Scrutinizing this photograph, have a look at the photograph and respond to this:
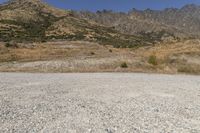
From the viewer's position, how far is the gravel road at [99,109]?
1098 centimetres

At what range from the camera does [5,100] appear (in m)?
16.1

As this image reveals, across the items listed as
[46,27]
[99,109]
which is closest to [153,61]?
[99,109]

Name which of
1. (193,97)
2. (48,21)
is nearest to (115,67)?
(193,97)

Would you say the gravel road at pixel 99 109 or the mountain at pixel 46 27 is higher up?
the gravel road at pixel 99 109

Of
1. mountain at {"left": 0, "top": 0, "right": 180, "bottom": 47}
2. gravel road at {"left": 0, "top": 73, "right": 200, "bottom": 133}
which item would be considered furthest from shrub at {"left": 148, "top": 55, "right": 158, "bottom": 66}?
mountain at {"left": 0, "top": 0, "right": 180, "bottom": 47}

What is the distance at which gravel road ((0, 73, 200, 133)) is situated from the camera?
10977 millimetres

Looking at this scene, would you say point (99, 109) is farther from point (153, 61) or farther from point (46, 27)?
point (46, 27)

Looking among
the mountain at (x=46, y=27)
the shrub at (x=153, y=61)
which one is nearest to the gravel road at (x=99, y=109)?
the shrub at (x=153, y=61)

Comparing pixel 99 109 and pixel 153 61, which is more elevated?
pixel 99 109

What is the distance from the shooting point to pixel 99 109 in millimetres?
13688

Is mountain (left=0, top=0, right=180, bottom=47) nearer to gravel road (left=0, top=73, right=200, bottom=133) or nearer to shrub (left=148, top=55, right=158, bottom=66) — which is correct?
shrub (left=148, top=55, right=158, bottom=66)

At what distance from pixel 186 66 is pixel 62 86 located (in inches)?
668

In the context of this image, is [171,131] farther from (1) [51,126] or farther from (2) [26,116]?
(2) [26,116]

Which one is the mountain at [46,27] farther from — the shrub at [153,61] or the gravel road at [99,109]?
the gravel road at [99,109]
